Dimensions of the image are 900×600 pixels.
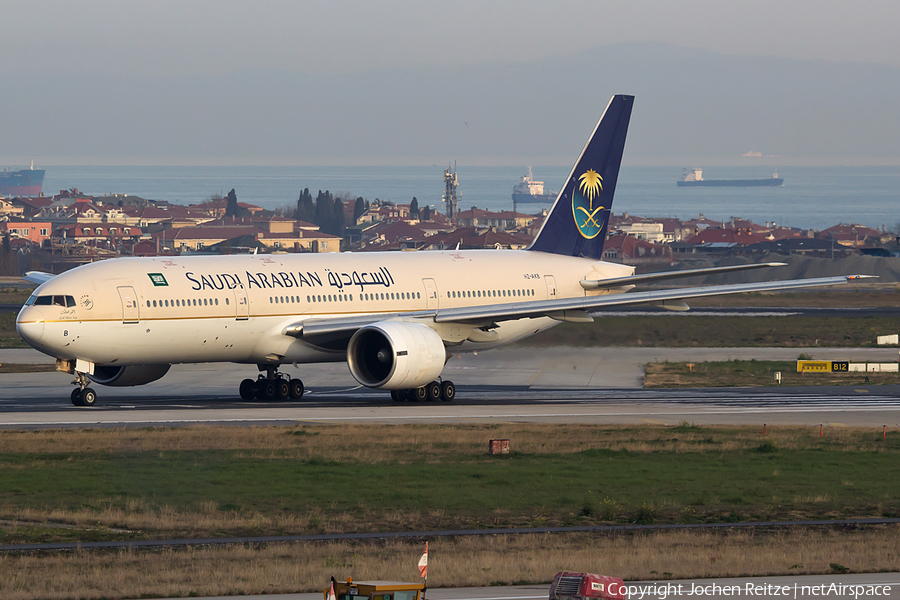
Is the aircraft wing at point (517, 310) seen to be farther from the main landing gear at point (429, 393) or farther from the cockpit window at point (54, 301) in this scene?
the cockpit window at point (54, 301)

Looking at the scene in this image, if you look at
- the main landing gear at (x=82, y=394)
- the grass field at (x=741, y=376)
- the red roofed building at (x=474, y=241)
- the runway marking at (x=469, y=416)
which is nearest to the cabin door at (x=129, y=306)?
the main landing gear at (x=82, y=394)

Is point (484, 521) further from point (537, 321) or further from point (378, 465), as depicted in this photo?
point (537, 321)

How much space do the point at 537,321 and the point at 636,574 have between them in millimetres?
31232

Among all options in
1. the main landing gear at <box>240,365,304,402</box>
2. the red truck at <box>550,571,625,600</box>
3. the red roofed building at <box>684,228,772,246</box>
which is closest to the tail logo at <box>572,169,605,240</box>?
the main landing gear at <box>240,365,304,402</box>

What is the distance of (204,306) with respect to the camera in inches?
1576

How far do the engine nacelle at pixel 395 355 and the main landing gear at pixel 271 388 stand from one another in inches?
138

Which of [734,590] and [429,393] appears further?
→ [429,393]

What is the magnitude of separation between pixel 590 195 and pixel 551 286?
5.33 m

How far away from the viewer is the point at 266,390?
1699 inches

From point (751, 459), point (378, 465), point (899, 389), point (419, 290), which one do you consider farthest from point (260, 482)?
point (899, 389)

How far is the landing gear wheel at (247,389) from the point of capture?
4319 cm

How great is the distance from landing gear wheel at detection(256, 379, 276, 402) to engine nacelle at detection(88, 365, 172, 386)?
340 cm

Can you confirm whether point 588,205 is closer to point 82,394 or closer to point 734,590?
point 82,394

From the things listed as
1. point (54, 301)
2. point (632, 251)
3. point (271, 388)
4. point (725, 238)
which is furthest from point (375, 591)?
point (725, 238)
